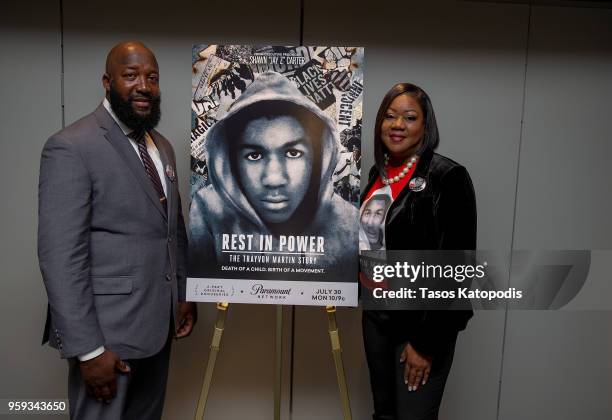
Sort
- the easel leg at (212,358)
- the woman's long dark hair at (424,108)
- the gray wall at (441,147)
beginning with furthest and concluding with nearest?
1. the gray wall at (441,147)
2. the easel leg at (212,358)
3. the woman's long dark hair at (424,108)

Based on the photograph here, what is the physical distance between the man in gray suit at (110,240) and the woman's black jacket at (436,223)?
0.92m

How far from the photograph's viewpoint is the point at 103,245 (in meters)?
1.44

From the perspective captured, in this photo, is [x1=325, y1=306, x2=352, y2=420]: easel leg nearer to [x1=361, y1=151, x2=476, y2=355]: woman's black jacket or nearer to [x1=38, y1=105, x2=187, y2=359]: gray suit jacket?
[x1=361, y1=151, x2=476, y2=355]: woman's black jacket

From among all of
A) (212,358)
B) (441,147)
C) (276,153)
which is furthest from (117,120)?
(441,147)

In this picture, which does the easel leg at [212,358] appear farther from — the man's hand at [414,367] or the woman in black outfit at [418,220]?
the man's hand at [414,367]

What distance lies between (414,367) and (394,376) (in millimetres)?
174

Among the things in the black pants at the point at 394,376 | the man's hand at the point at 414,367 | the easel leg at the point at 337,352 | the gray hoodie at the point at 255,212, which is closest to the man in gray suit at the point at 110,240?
the gray hoodie at the point at 255,212

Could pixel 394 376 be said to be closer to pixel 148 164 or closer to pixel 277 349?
pixel 277 349

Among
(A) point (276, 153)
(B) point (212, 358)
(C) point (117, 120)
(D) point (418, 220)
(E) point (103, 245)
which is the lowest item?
(B) point (212, 358)

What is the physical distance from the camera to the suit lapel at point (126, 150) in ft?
4.84

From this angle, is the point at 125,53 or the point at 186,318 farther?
the point at 186,318

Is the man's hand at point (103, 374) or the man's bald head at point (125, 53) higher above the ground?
the man's bald head at point (125, 53)

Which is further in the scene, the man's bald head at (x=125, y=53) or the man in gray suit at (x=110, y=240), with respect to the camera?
the man's bald head at (x=125, y=53)

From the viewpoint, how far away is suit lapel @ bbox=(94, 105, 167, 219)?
1.47 m
